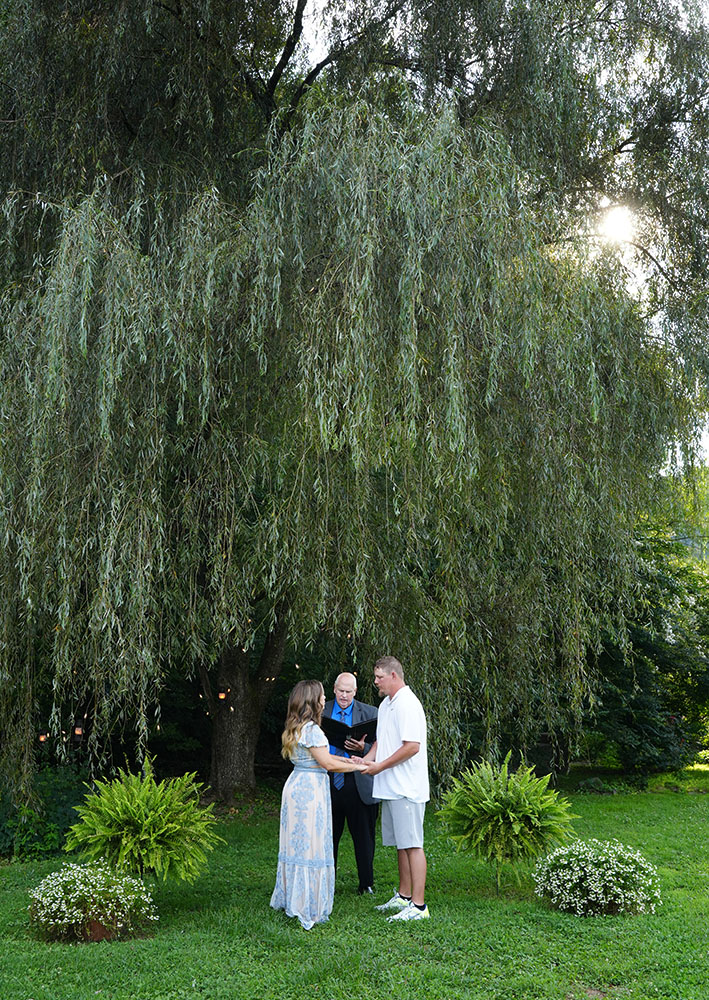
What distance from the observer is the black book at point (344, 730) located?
6.11 meters

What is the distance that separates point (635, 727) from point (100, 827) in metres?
9.27

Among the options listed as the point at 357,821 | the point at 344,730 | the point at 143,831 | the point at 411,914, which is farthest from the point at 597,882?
the point at 143,831

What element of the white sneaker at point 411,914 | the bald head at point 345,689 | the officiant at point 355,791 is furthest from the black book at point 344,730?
the white sneaker at point 411,914

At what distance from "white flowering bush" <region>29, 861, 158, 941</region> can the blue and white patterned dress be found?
3.07 feet

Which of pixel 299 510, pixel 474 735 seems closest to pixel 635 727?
pixel 474 735

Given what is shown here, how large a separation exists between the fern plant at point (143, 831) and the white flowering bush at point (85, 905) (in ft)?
0.63

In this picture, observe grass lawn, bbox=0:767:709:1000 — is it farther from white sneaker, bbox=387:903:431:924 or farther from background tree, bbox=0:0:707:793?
background tree, bbox=0:0:707:793

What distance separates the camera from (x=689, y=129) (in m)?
8.69

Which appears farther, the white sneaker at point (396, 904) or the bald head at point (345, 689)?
the bald head at point (345, 689)

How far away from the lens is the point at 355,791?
608cm

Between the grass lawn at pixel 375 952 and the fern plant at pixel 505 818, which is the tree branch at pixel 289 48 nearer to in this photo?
the fern plant at pixel 505 818

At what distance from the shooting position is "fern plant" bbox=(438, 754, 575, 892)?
5902 mm

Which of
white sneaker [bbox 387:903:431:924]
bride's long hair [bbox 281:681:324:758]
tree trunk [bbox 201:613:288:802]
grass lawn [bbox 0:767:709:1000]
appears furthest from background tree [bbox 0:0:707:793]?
tree trunk [bbox 201:613:288:802]

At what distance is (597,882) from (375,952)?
5.22 feet
